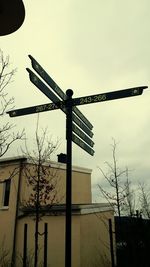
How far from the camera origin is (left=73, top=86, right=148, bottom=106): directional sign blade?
457 centimetres

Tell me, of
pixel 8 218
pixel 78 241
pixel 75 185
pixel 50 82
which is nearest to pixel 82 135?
pixel 50 82

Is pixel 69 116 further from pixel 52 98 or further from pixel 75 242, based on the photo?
pixel 75 242

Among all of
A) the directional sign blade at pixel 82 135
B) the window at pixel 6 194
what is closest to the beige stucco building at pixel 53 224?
the window at pixel 6 194

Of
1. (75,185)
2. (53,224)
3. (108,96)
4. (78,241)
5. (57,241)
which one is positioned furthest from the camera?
(75,185)

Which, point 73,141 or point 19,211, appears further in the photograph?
point 19,211

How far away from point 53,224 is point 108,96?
10.7 m

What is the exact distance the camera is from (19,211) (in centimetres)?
1597

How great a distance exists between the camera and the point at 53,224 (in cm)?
1417

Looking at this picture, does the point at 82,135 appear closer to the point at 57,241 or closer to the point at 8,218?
the point at 57,241

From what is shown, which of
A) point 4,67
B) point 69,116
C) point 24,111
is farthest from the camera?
point 4,67

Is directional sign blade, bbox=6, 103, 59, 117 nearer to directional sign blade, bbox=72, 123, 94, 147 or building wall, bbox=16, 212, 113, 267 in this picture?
directional sign blade, bbox=72, 123, 94, 147

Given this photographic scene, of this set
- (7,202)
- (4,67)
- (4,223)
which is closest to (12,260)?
(4,223)

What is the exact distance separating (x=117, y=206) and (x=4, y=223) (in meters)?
8.34

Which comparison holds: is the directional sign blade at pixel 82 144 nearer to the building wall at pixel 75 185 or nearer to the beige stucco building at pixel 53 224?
the beige stucco building at pixel 53 224
